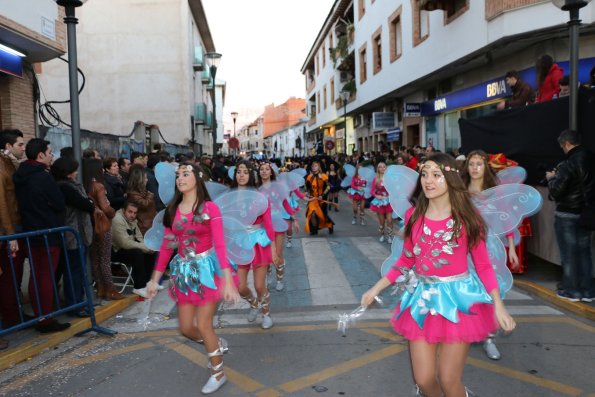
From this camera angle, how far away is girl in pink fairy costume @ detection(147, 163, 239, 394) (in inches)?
153

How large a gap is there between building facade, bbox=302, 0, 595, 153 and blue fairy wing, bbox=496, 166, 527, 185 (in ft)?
20.2

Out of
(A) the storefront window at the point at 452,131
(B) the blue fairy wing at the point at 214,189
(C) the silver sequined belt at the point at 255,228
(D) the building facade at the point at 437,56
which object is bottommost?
(C) the silver sequined belt at the point at 255,228

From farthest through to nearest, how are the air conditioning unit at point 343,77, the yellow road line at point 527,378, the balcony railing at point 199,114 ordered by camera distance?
the air conditioning unit at point 343,77, the balcony railing at point 199,114, the yellow road line at point 527,378

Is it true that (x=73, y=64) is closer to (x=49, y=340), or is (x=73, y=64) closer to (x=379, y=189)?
(x=49, y=340)

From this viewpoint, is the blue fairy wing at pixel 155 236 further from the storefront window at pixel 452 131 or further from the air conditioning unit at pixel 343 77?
the air conditioning unit at pixel 343 77

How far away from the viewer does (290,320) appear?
18.7 feet

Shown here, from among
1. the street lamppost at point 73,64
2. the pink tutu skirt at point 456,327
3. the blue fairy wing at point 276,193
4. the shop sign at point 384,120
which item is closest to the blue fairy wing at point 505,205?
the pink tutu skirt at point 456,327

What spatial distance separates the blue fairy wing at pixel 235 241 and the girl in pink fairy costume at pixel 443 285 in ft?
5.41

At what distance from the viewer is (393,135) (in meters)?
22.7

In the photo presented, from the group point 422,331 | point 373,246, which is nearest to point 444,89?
point 373,246

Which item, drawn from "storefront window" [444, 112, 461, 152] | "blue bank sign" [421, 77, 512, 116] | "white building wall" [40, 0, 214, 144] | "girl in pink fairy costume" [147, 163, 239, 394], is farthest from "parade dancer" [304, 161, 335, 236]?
"white building wall" [40, 0, 214, 144]

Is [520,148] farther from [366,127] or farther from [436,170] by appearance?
[366,127]

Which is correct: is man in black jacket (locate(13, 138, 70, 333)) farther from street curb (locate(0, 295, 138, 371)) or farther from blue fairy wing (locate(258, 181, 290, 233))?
blue fairy wing (locate(258, 181, 290, 233))

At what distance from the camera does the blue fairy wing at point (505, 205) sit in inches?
140
